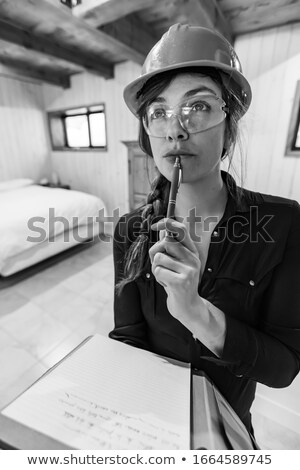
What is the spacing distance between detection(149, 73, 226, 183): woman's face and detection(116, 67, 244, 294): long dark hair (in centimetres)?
2

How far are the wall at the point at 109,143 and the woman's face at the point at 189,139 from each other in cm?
298

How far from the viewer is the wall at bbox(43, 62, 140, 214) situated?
3.35 meters

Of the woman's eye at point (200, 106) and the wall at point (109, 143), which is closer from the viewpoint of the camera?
the woman's eye at point (200, 106)

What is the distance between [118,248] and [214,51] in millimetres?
608

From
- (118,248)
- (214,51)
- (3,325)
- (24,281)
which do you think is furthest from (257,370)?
(24,281)

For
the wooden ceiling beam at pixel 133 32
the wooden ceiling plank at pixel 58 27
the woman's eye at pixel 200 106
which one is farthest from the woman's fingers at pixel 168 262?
the wooden ceiling beam at pixel 133 32

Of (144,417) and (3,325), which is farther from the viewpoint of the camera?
(3,325)

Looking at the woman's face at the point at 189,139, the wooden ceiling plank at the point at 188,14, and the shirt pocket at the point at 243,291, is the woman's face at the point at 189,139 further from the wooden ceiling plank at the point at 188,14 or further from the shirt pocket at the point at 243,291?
the wooden ceiling plank at the point at 188,14

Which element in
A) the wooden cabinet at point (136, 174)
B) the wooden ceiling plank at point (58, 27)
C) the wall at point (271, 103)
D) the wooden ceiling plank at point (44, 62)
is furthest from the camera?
the wooden cabinet at point (136, 174)

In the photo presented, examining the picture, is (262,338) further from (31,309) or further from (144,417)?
(31,309)

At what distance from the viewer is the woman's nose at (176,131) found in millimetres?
530

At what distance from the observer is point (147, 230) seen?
28.7 inches

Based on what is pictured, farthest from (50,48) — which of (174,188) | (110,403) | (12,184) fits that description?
(110,403)

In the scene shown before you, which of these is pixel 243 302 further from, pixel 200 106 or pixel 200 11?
pixel 200 11
